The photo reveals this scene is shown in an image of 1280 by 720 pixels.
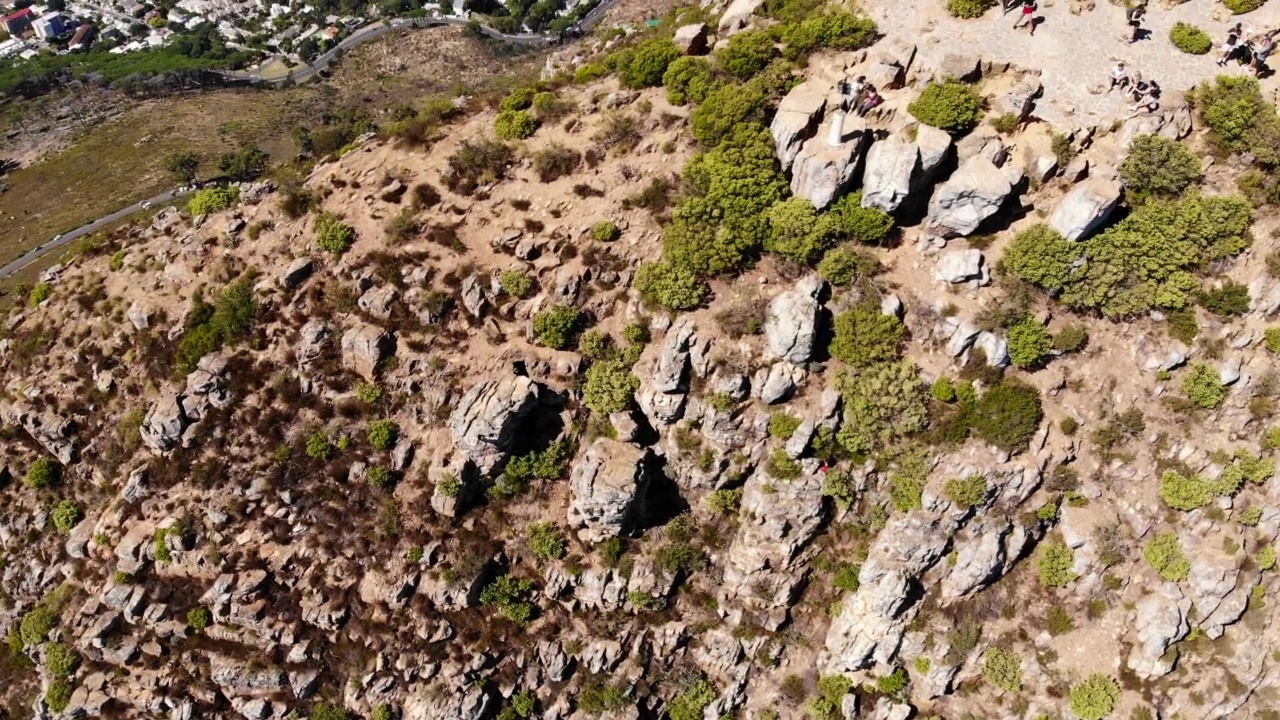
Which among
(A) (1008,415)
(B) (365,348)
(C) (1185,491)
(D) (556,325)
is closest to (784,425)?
(A) (1008,415)

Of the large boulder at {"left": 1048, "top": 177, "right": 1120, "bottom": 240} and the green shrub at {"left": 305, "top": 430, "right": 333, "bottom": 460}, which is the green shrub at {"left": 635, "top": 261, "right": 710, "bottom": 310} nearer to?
the large boulder at {"left": 1048, "top": 177, "right": 1120, "bottom": 240}

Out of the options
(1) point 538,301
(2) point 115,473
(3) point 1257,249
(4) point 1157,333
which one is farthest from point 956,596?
(2) point 115,473

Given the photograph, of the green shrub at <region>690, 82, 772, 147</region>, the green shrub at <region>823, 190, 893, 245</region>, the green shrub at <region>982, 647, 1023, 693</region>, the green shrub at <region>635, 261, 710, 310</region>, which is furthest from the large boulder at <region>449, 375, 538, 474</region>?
the green shrub at <region>982, 647, 1023, 693</region>

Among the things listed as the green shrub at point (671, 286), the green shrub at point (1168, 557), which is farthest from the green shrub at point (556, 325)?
the green shrub at point (1168, 557)

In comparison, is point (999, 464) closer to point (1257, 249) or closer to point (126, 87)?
point (1257, 249)

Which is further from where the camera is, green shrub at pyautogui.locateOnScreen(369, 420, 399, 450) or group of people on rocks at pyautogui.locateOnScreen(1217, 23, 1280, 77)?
green shrub at pyautogui.locateOnScreen(369, 420, 399, 450)

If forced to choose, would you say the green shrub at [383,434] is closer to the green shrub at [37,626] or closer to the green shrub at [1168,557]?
the green shrub at [37,626]
